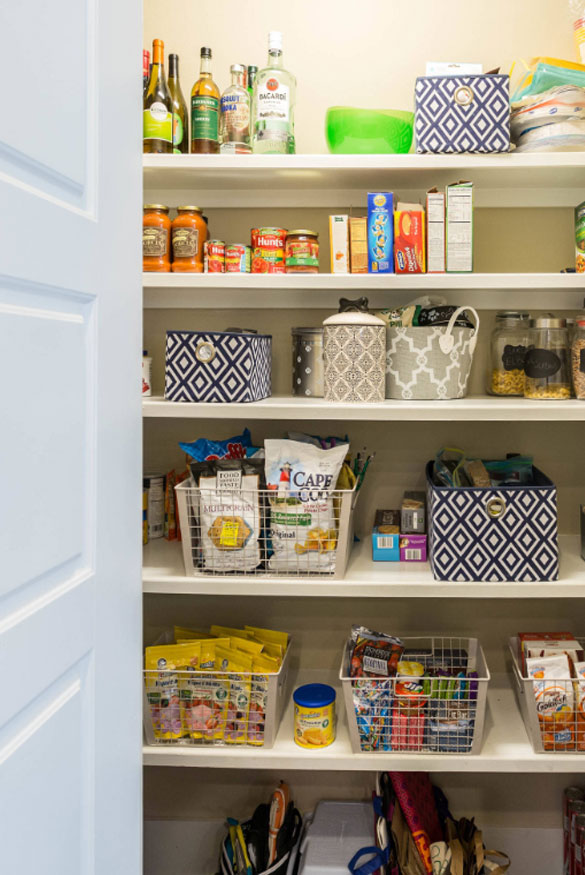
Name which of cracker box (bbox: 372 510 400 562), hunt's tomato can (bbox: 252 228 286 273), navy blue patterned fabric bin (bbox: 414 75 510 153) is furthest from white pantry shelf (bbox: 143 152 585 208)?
cracker box (bbox: 372 510 400 562)

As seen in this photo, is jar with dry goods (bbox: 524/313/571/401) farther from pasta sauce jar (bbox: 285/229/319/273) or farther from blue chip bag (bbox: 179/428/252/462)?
blue chip bag (bbox: 179/428/252/462)

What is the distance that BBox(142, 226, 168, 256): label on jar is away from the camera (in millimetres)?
1729

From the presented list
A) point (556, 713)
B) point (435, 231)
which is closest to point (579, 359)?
point (435, 231)

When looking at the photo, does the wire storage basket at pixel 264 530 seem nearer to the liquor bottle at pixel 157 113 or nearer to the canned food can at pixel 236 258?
the canned food can at pixel 236 258

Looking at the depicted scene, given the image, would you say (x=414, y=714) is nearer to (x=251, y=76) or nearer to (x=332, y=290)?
(x=332, y=290)

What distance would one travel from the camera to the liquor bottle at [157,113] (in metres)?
1.73

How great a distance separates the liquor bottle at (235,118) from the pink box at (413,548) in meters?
1.01

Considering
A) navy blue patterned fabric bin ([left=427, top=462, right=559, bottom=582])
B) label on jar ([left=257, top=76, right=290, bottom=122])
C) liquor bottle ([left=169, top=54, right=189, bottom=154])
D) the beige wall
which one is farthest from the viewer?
the beige wall

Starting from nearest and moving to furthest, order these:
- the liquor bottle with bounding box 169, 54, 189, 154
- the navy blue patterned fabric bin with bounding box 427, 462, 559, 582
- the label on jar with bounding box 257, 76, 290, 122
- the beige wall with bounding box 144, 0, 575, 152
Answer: the navy blue patterned fabric bin with bounding box 427, 462, 559, 582, the label on jar with bounding box 257, 76, 290, 122, the liquor bottle with bounding box 169, 54, 189, 154, the beige wall with bounding box 144, 0, 575, 152

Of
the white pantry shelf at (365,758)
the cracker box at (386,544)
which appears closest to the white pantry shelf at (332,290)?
the cracker box at (386,544)

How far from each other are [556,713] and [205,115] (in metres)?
1.59

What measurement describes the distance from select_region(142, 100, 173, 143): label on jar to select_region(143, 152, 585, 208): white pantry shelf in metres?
0.07

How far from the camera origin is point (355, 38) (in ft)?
6.43

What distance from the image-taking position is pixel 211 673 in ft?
5.39
